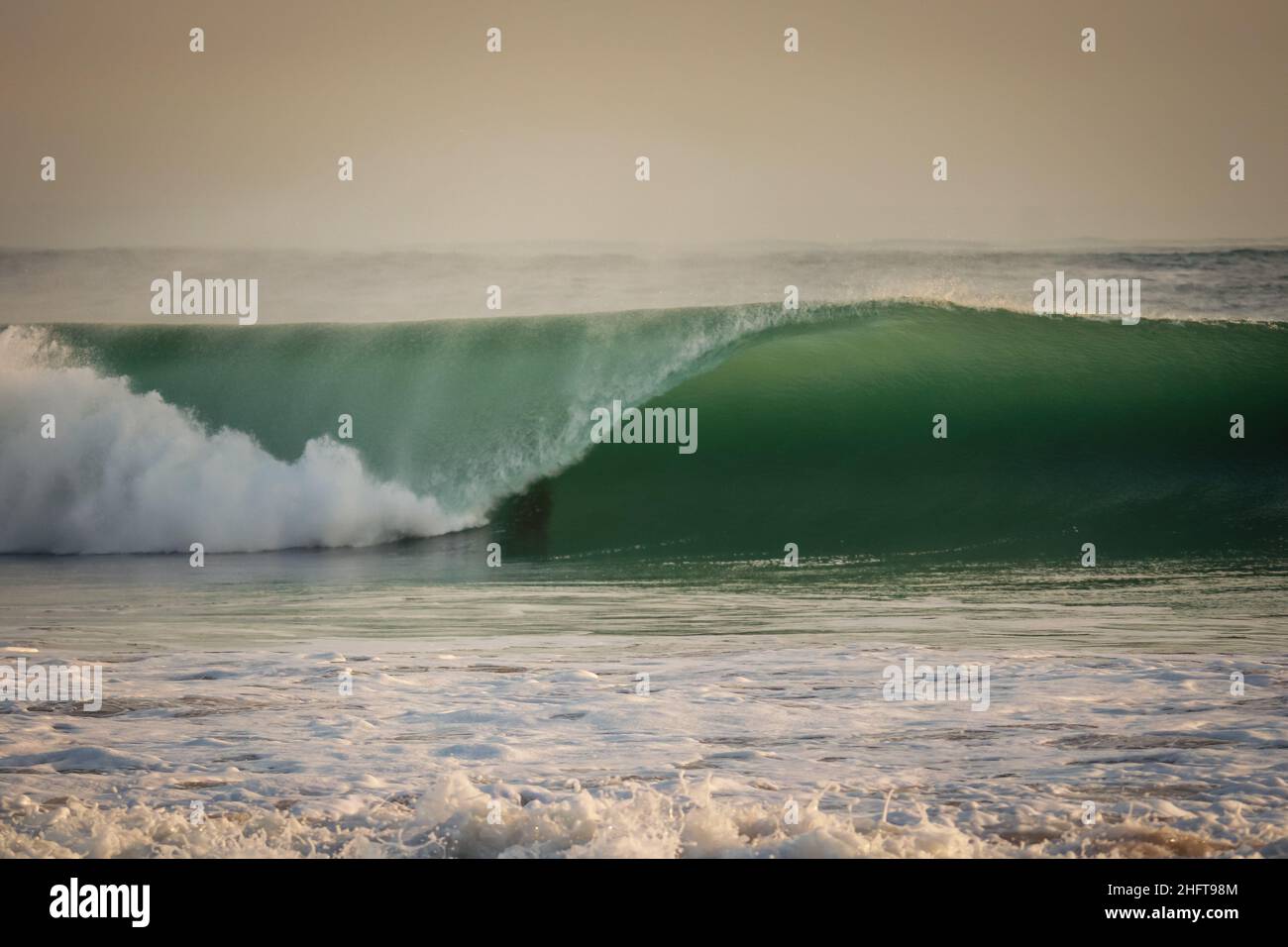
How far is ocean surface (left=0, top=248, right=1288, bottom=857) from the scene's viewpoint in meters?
3.62

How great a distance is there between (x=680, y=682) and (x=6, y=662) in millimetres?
3118

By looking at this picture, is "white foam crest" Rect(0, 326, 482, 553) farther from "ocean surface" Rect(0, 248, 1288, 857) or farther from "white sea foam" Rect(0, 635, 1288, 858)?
"white sea foam" Rect(0, 635, 1288, 858)

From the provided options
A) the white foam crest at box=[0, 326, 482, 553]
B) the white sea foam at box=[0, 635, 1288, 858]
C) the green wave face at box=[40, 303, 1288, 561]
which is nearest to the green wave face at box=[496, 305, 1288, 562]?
the green wave face at box=[40, 303, 1288, 561]

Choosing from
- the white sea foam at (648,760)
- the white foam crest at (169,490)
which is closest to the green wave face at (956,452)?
the white foam crest at (169,490)

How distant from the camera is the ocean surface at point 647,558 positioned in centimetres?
362

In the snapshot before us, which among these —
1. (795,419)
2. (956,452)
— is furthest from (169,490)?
(956,452)

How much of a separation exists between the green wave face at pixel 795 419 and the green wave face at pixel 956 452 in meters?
0.03

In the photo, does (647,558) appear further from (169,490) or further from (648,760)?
(648,760)

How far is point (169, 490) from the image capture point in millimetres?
11828

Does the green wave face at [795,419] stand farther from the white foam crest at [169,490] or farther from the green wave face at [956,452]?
the white foam crest at [169,490]

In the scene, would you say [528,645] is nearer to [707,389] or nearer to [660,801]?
[660,801]

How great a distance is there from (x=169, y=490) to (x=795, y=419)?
6014 millimetres

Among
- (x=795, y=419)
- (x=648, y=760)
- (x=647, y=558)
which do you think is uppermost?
(x=795, y=419)
